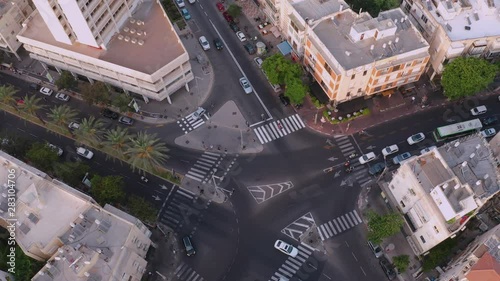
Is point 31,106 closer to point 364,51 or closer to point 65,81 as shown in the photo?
A: point 65,81

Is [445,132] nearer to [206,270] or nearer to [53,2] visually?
[206,270]

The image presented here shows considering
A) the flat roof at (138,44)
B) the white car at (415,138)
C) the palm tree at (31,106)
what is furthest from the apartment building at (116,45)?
the white car at (415,138)

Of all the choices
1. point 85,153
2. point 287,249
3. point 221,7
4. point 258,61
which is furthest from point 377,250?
point 221,7

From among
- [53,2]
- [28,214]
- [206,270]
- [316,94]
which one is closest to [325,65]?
[316,94]

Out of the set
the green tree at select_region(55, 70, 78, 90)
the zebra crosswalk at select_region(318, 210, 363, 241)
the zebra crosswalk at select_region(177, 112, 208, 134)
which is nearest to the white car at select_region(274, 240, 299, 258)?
the zebra crosswalk at select_region(318, 210, 363, 241)

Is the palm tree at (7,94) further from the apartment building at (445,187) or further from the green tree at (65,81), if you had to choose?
the apartment building at (445,187)
